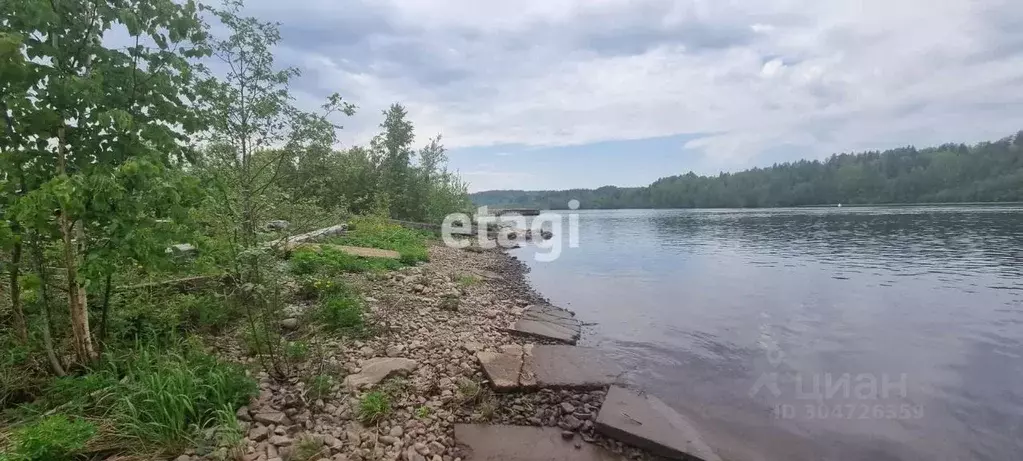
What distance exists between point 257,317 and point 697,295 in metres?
10.7

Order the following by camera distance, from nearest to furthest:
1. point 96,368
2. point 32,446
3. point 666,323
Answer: point 32,446, point 96,368, point 666,323

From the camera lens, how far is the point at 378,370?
15.6ft

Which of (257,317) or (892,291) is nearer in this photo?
(257,317)

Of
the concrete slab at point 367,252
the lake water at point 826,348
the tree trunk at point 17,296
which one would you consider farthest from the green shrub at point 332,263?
the lake water at point 826,348

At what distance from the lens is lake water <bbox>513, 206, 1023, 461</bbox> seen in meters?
4.91

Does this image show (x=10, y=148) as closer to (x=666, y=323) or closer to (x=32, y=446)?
(x=32, y=446)

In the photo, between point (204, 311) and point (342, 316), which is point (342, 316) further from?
point (204, 311)

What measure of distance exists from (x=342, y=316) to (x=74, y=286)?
272 cm

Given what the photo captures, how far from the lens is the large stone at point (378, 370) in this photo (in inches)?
177

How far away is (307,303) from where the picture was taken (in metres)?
6.72

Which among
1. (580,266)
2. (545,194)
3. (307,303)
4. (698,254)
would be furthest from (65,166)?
(545,194)

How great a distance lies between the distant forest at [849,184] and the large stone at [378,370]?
4675cm

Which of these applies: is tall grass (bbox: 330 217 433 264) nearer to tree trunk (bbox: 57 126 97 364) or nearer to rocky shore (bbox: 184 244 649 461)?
rocky shore (bbox: 184 244 649 461)

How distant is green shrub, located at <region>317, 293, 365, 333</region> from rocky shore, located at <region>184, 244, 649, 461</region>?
22 cm
